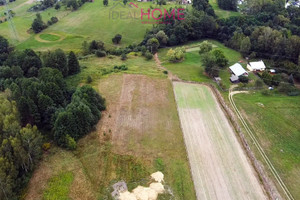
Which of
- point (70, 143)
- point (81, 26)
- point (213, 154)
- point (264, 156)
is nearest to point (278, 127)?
point (264, 156)

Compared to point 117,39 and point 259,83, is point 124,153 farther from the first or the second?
point 117,39

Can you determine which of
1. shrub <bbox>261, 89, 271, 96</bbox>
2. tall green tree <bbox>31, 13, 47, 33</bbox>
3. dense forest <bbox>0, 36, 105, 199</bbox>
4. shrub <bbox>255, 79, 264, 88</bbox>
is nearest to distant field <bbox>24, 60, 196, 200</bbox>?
dense forest <bbox>0, 36, 105, 199</bbox>

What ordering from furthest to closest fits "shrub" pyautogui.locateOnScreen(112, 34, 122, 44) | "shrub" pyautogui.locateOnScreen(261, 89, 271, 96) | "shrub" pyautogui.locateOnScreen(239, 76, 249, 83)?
"shrub" pyautogui.locateOnScreen(112, 34, 122, 44) → "shrub" pyautogui.locateOnScreen(239, 76, 249, 83) → "shrub" pyautogui.locateOnScreen(261, 89, 271, 96)

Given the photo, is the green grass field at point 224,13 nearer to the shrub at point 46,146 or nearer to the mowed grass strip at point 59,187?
the shrub at point 46,146

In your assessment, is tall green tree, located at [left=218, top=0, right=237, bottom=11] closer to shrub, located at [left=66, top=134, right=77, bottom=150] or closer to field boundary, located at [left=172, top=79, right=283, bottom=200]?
field boundary, located at [left=172, top=79, right=283, bottom=200]

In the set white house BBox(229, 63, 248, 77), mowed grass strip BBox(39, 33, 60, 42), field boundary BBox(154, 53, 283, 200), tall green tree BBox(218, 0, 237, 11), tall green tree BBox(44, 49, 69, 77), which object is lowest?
mowed grass strip BBox(39, 33, 60, 42)

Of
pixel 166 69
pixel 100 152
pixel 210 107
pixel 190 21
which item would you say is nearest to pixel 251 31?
pixel 190 21

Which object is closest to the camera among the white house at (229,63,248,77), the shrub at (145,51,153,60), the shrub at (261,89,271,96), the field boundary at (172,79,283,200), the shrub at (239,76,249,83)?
the field boundary at (172,79,283,200)
